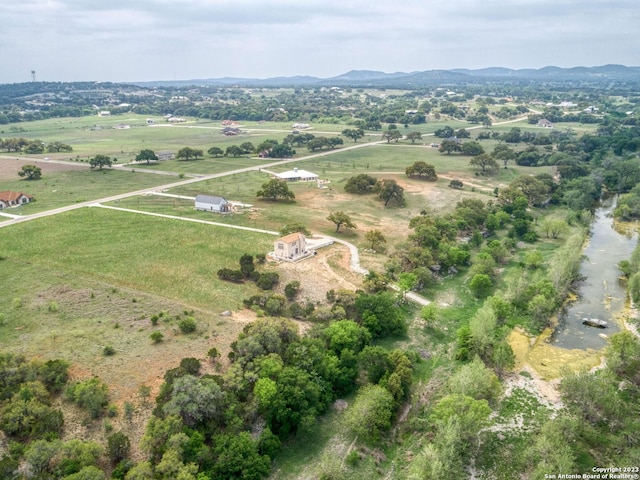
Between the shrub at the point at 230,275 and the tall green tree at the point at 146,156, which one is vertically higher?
the tall green tree at the point at 146,156

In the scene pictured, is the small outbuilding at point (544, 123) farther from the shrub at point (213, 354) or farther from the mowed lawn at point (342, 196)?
the shrub at point (213, 354)

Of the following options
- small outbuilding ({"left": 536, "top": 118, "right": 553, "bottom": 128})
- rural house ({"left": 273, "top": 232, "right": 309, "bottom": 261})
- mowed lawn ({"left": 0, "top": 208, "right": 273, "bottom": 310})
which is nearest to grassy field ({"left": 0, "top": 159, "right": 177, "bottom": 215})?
mowed lawn ({"left": 0, "top": 208, "right": 273, "bottom": 310})

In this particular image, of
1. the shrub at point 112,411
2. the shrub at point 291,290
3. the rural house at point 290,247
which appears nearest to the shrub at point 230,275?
the shrub at point 291,290

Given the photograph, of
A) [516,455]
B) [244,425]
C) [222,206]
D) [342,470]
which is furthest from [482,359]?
[222,206]

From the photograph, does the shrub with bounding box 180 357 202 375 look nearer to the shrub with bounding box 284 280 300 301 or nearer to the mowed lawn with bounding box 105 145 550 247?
the shrub with bounding box 284 280 300 301

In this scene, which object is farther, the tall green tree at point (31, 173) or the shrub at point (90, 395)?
the tall green tree at point (31, 173)

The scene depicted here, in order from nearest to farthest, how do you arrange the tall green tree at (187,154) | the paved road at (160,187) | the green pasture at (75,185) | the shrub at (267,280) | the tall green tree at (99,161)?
the shrub at (267,280) → the paved road at (160,187) → the green pasture at (75,185) → the tall green tree at (99,161) → the tall green tree at (187,154)

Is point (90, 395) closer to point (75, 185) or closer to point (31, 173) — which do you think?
point (75, 185)
